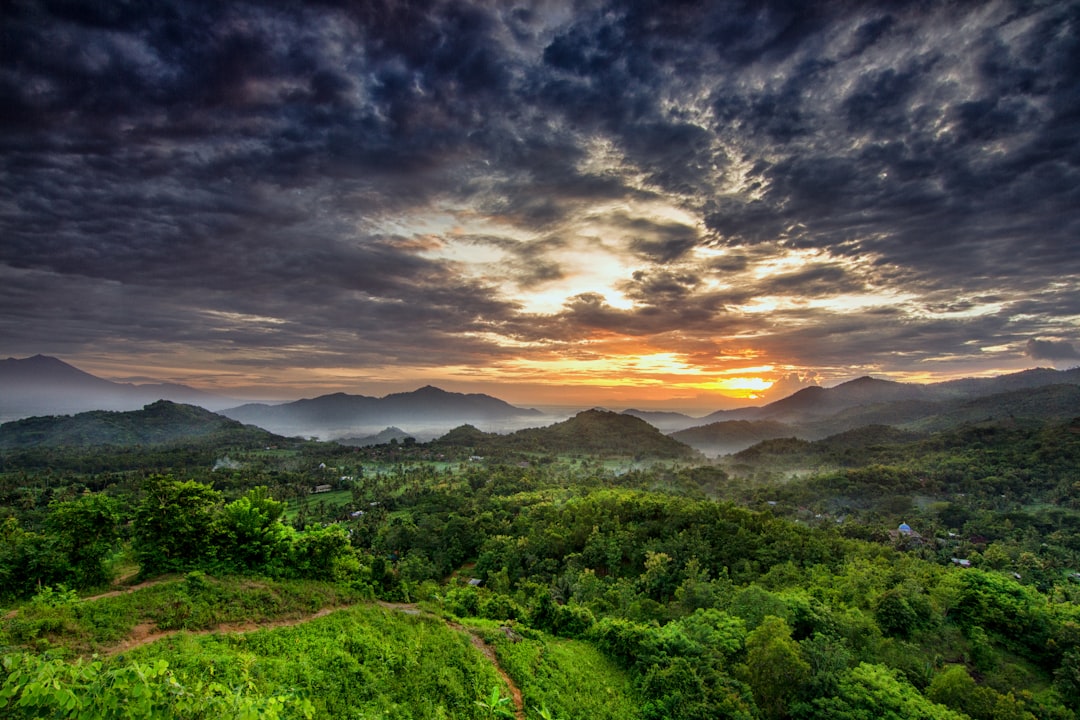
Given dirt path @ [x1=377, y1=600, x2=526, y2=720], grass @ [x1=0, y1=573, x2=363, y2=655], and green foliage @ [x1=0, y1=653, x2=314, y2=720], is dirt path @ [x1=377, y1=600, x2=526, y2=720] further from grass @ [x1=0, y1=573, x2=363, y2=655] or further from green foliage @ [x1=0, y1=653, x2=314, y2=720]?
green foliage @ [x1=0, y1=653, x2=314, y2=720]

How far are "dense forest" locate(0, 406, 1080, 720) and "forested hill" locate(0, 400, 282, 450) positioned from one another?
11535 cm

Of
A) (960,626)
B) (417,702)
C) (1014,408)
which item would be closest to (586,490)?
(960,626)

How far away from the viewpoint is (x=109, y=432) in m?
163

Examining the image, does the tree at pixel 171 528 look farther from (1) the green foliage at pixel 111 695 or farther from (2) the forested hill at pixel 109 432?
(2) the forested hill at pixel 109 432

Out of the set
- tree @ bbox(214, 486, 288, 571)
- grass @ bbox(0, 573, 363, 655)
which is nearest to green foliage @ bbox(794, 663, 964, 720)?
grass @ bbox(0, 573, 363, 655)

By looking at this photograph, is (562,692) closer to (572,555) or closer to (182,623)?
(182,623)

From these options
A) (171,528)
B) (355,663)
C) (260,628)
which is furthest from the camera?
(171,528)

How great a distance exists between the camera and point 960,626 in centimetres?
2733

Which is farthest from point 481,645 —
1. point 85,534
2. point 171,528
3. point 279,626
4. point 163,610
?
point 85,534

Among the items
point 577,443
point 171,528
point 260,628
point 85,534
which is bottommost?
point 577,443

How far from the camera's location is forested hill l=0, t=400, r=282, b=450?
15188 centimetres

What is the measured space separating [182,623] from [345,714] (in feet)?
20.6

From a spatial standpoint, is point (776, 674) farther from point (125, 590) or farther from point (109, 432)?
point (109, 432)

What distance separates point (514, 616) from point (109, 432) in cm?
21359
